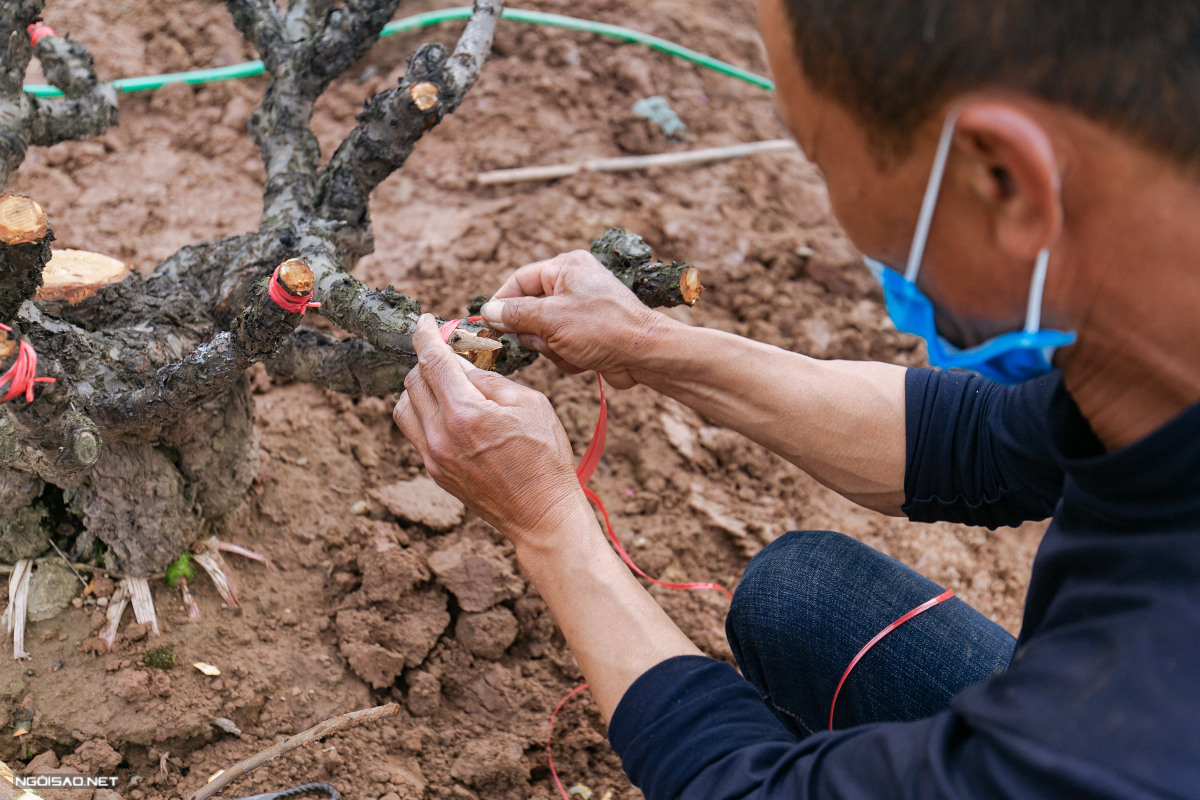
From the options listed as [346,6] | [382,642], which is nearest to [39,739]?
[382,642]

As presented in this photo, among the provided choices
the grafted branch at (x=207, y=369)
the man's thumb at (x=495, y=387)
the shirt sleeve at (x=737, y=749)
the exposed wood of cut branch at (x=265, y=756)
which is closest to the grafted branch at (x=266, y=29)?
the grafted branch at (x=207, y=369)

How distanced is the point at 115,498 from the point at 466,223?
214 centimetres

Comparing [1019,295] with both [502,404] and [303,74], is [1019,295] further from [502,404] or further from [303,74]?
[303,74]

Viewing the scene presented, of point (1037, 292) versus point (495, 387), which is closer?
point (1037, 292)

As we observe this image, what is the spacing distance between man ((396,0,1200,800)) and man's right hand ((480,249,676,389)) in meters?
0.27

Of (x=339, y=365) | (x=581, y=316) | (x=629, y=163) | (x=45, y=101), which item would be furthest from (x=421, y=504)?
(x=629, y=163)

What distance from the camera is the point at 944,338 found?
1.22 m

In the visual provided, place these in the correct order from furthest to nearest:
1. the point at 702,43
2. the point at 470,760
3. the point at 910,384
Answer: the point at 702,43
the point at 470,760
the point at 910,384

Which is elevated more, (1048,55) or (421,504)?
(1048,55)

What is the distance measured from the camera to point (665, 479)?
3.14 meters

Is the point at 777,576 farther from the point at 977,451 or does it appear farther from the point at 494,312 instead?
the point at 494,312

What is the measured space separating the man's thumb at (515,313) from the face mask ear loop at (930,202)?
3.20ft

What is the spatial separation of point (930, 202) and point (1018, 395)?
91 centimetres

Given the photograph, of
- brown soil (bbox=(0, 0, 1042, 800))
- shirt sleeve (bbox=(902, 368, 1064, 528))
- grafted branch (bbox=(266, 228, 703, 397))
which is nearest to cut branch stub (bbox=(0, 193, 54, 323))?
grafted branch (bbox=(266, 228, 703, 397))
